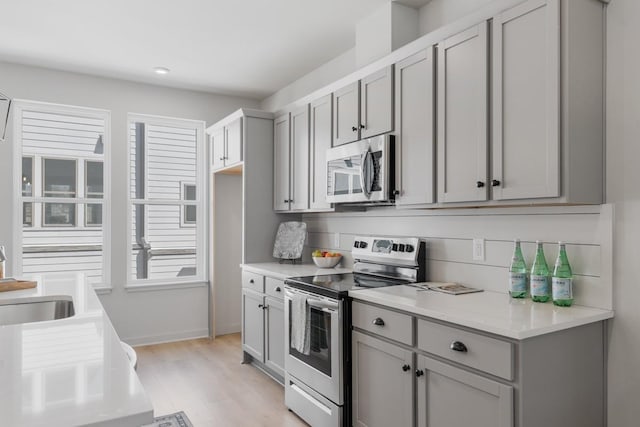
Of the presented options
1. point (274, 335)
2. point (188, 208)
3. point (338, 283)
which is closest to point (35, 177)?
point (188, 208)

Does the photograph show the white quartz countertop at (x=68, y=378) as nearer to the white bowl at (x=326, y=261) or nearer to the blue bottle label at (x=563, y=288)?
the blue bottle label at (x=563, y=288)

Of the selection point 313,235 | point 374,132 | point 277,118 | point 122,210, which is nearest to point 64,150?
point 122,210

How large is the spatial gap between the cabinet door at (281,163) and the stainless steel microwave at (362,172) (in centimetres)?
74

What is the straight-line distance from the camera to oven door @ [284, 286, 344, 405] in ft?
8.30

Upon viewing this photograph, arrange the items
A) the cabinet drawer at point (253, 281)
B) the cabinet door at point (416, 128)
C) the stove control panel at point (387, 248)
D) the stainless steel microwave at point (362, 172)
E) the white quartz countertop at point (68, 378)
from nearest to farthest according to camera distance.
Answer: the white quartz countertop at point (68, 378) < the cabinet door at point (416, 128) < the stainless steel microwave at point (362, 172) < the stove control panel at point (387, 248) < the cabinet drawer at point (253, 281)

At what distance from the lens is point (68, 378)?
1029 millimetres

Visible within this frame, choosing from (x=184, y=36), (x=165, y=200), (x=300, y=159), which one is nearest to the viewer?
(x=184, y=36)

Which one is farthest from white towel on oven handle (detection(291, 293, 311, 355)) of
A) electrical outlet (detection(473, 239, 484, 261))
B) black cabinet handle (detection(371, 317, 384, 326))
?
electrical outlet (detection(473, 239, 484, 261))

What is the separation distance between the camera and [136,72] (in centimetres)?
427

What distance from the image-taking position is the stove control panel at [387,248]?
289 cm

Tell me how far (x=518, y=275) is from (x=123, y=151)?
3830mm

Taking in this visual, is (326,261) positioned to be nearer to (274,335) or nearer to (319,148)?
(274,335)

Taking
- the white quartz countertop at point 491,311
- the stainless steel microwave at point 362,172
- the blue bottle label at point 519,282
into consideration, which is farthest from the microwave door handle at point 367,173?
the blue bottle label at point 519,282

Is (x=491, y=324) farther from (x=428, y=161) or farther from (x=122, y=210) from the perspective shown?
(x=122, y=210)
